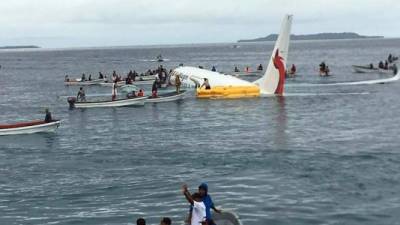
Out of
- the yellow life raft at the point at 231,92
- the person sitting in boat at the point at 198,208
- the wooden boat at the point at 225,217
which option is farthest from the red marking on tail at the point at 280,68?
the person sitting in boat at the point at 198,208

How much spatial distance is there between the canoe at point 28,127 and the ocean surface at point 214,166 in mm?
581

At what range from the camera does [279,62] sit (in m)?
64.2

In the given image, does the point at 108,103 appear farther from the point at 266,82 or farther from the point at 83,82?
the point at 83,82

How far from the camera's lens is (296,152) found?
35000 millimetres

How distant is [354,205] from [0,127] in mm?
29151

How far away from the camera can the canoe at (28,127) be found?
44344 millimetres

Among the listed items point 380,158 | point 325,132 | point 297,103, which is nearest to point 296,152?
point 380,158

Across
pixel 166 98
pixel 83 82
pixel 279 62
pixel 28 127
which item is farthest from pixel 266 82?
pixel 83 82

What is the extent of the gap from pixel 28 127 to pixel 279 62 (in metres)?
29.6

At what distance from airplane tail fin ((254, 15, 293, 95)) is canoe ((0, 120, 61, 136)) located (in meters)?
26.8

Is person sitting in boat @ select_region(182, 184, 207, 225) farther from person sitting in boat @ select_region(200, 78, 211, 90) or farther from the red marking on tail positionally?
person sitting in boat @ select_region(200, 78, 211, 90)

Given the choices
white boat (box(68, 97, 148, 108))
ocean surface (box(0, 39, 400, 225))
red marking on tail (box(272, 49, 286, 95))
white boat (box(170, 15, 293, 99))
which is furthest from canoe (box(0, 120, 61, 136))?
red marking on tail (box(272, 49, 286, 95))

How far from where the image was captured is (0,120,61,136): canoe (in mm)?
44344

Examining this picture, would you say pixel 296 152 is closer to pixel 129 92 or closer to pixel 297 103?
pixel 297 103
